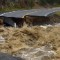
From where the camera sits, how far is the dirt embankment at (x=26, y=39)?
51.2 ft

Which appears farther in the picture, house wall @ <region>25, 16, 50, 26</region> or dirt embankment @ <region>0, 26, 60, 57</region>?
house wall @ <region>25, 16, 50, 26</region>

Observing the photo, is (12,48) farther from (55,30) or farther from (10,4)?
(10,4)

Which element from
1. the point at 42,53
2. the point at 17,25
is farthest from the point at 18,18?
the point at 42,53

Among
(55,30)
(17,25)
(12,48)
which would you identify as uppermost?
(12,48)

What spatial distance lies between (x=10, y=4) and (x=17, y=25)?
54.9ft

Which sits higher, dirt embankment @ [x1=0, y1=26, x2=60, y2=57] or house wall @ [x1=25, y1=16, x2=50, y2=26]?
dirt embankment @ [x1=0, y1=26, x2=60, y2=57]

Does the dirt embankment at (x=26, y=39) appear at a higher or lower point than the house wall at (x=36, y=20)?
higher

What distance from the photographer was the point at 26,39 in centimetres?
1769

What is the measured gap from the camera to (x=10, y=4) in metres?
40.8

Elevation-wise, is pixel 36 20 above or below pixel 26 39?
Answer: below

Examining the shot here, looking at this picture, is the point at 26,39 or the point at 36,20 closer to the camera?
the point at 26,39

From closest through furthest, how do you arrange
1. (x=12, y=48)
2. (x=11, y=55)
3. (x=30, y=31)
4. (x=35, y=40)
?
(x=11, y=55)
(x=12, y=48)
(x=35, y=40)
(x=30, y=31)

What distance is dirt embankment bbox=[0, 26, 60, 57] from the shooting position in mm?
15592

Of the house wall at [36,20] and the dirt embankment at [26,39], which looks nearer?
the dirt embankment at [26,39]
